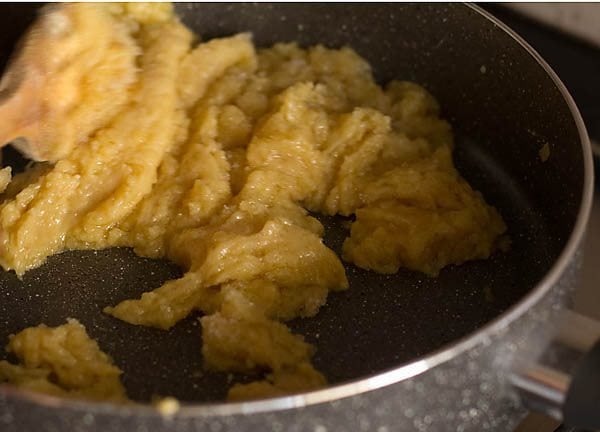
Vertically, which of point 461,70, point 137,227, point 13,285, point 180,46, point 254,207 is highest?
point 461,70

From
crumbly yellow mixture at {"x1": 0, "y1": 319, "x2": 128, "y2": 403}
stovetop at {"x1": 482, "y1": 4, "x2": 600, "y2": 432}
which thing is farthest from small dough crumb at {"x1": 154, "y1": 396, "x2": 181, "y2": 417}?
stovetop at {"x1": 482, "y1": 4, "x2": 600, "y2": 432}

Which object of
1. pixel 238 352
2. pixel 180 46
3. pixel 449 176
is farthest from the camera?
pixel 180 46

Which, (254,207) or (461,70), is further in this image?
(461,70)

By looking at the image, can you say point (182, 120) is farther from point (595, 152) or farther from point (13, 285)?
point (595, 152)

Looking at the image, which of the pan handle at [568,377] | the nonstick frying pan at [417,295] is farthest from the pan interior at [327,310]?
the pan handle at [568,377]

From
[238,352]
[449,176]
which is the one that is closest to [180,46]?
[449,176]

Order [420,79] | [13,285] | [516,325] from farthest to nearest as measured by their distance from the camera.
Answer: [420,79] → [13,285] → [516,325]

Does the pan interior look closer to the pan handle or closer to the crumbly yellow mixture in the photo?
the crumbly yellow mixture
